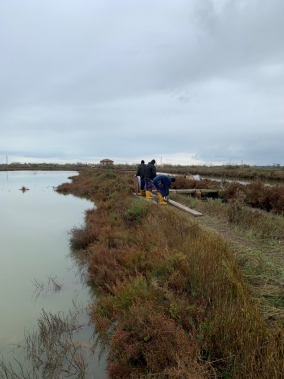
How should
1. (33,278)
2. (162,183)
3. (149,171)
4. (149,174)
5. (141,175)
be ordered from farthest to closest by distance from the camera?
(141,175)
(149,174)
(149,171)
(162,183)
(33,278)

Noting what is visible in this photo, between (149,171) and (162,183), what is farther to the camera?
Result: (149,171)

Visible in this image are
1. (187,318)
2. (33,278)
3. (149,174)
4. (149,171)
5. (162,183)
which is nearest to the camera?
(187,318)

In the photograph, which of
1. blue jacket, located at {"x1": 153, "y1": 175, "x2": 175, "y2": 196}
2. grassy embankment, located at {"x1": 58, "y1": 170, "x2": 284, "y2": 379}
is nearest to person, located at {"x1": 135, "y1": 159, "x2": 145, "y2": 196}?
blue jacket, located at {"x1": 153, "y1": 175, "x2": 175, "y2": 196}

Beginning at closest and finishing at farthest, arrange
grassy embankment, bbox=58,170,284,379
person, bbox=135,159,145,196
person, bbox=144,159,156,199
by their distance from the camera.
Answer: grassy embankment, bbox=58,170,284,379 < person, bbox=144,159,156,199 < person, bbox=135,159,145,196

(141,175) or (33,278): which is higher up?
(141,175)

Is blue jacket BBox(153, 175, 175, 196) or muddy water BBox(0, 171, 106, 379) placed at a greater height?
blue jacket BBox(153, 175, 175, 196)

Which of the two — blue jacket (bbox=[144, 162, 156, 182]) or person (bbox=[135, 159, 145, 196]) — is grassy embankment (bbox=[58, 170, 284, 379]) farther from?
person (bbox=[135, 159, 145, 196])

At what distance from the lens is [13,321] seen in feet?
17.1

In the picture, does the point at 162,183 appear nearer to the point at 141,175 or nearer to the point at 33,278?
the point at 141,175

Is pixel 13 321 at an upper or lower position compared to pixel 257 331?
lower

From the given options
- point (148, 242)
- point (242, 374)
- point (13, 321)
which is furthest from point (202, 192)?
point (242, 374)

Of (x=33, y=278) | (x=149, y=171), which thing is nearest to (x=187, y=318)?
(x=33, y=278)

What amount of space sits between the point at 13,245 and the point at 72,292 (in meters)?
4.68

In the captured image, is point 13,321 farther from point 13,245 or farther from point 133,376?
point 13,245
